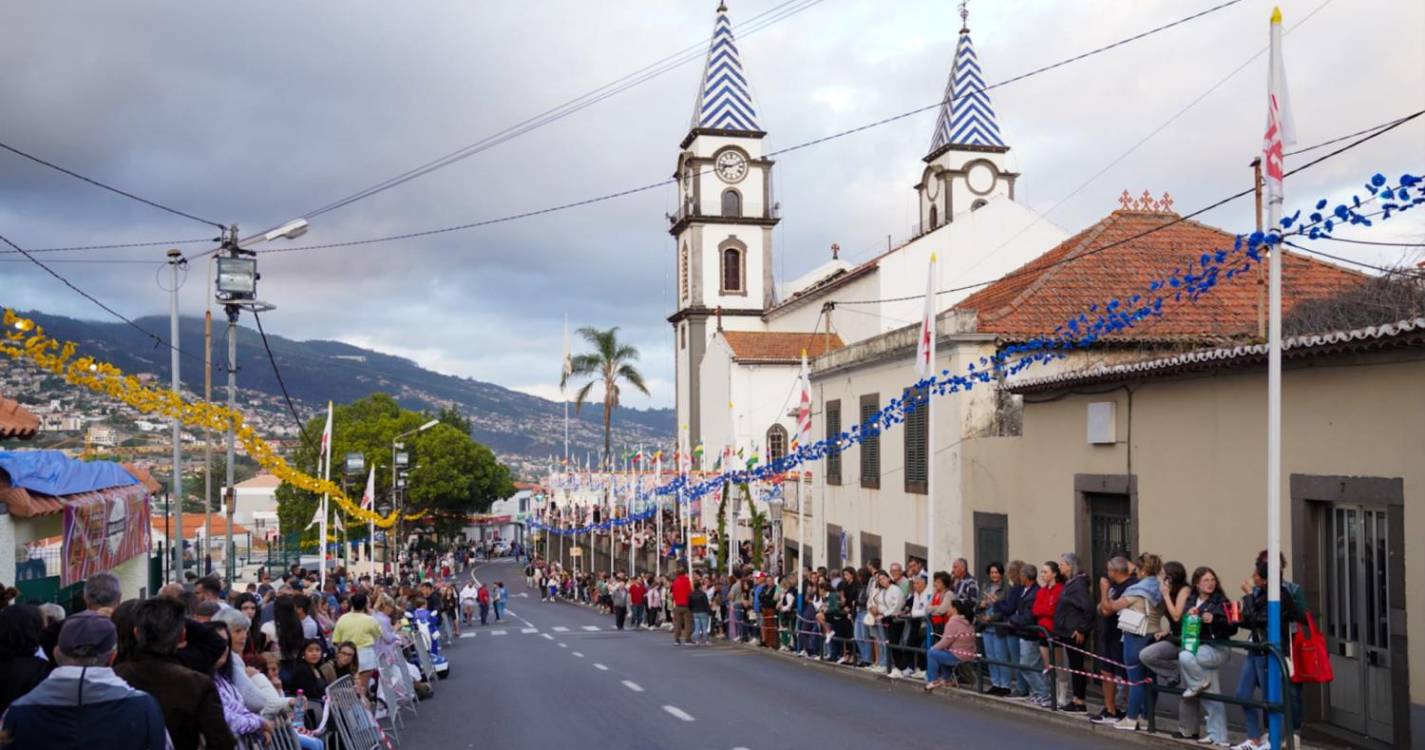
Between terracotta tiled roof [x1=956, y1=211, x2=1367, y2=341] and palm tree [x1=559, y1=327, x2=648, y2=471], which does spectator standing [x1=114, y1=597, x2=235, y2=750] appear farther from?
palm tree [x1=559, y1=327, x2=648, y2=471]

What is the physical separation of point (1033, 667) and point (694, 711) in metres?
3.83

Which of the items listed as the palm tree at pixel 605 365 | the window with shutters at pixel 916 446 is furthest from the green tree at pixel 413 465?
the window with shutters at pixel 916 446

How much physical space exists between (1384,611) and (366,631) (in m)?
9.85

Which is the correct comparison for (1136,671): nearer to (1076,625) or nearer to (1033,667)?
(1076,625)

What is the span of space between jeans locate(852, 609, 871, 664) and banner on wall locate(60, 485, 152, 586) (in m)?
10.9

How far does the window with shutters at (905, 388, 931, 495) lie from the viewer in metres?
25.9

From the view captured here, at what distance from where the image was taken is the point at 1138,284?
24.9 meters

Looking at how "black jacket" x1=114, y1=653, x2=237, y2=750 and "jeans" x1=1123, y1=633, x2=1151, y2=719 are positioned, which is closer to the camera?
"black jacket" x1=114, y1=653, x2=237, y2=750

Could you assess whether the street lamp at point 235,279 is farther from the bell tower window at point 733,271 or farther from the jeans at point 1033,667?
the bell tower window at point 733,271

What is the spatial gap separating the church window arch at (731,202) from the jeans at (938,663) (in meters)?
48.7

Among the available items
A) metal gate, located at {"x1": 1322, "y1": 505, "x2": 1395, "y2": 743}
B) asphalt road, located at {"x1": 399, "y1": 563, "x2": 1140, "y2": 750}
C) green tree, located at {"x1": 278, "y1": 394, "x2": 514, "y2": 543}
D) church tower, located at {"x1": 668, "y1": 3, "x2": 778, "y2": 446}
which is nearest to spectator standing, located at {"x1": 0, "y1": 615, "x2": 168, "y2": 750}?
asphalt road, located at {"x1": 399, "y1": 563, "x2": 1140, "y2": 750}

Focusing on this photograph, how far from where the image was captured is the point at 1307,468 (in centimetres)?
1304

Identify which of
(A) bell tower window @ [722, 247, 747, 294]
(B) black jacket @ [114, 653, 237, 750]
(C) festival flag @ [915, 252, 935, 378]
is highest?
(A) bell tower window @ [722, 247, 747, 294]

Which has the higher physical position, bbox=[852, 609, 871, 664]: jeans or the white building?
the white building
